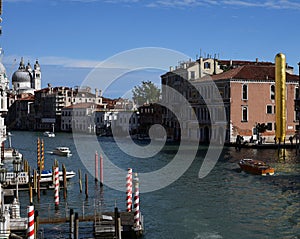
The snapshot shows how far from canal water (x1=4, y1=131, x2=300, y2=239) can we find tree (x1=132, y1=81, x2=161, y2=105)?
146ft

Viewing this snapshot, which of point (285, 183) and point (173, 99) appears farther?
point (173, 99)

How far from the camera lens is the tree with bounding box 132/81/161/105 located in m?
68.2

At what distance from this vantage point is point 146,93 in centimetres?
6881

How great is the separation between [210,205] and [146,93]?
177ft

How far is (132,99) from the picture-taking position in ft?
226

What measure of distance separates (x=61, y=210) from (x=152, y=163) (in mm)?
11452

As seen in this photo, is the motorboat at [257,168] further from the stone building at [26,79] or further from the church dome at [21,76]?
the church dome at [21,76]

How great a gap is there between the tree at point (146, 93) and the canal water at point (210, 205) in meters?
44.6

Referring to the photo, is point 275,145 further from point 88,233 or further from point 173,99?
point 88,233

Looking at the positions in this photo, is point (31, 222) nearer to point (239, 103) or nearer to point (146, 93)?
point (239, 103)

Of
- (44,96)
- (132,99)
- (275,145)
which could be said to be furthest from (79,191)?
(44,96)

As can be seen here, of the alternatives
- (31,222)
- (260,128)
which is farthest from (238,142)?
(31,222)

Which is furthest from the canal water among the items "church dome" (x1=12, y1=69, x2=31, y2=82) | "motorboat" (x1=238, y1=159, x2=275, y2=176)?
"church dome" (x1=12, y1=69, x2=31, y2=82)

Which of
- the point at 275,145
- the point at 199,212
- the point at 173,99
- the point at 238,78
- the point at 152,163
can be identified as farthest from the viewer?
the point at 173,99
